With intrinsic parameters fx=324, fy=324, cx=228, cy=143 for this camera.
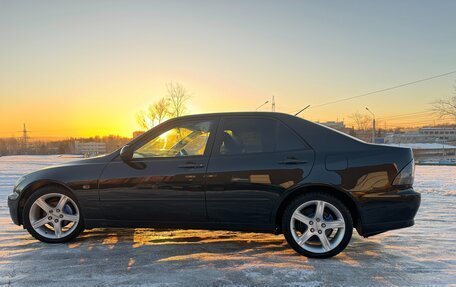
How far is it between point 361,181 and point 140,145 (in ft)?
8.27

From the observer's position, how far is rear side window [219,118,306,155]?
143 inches

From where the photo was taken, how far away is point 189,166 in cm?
369

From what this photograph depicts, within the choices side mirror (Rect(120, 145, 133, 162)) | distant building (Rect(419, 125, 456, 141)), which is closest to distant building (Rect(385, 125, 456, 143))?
distant building (Rect(419, 125, 456, 141))

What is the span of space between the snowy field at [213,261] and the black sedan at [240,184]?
28 centimetres

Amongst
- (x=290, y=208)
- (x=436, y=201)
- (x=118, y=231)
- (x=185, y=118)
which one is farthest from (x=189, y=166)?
(x=436, y=201)

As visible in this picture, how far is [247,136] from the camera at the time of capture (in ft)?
12.3

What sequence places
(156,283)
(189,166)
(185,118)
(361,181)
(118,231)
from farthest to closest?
(118,231) < (185,118) < (189,166) < (361,181) < (156,283)

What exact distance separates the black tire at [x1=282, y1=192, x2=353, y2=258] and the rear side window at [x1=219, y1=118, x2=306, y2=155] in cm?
56

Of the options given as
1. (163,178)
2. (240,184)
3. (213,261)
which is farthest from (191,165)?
(213,261)

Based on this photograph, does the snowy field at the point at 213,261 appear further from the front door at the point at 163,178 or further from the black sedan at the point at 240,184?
the front door at the point at 163,178

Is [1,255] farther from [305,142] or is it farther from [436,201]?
[436,201]

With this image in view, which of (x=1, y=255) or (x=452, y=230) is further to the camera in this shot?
(x=452, y=230)

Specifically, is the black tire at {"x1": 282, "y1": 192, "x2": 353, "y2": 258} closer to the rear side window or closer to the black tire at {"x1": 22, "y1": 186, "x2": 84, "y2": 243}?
the rear side window

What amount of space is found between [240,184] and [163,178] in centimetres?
89
